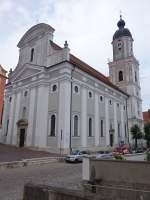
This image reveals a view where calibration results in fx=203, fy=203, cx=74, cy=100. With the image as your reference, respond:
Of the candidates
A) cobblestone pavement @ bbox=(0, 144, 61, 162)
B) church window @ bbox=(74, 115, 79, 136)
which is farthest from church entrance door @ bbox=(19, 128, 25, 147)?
church window @ bbox=(74, 115, 79, 136)

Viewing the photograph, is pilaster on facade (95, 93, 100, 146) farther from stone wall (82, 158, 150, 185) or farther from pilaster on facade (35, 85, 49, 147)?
stone wall (82, 158, 150, 185)

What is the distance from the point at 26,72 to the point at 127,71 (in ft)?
77.4

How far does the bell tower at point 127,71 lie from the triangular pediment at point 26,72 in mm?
22175

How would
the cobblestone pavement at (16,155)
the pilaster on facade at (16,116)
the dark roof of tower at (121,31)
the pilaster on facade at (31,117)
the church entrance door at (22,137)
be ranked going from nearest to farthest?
the cobblestone pavement at (16,155), the pilaster on facade at (31,117), the church entrance door at (22,137), the pilaster on facade at (16,116), the dark roof of tower at (121,31)

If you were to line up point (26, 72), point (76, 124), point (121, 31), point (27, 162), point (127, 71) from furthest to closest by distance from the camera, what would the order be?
point (121, 31)
point (127, 71)
point (26, 72)
point (76, 124)
point (27, 162)

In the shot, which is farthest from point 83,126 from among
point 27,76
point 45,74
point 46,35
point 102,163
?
point 102,163

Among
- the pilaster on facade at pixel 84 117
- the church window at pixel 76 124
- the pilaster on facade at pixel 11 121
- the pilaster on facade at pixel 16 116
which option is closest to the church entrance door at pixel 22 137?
the pilaster on facade at pixel 16 116

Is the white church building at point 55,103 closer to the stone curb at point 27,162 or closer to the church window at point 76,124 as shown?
the church window at point 76,124

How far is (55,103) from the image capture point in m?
28.0

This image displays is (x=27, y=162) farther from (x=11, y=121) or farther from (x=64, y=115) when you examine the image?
(x=11, y=121)

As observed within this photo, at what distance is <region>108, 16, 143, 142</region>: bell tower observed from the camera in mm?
44156

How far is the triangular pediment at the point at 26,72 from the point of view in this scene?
3104cm

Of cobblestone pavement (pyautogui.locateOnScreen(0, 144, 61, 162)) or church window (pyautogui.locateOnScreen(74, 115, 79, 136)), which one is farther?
church window (pyautogui.locateOnScreen(74, 115, 79, 136))

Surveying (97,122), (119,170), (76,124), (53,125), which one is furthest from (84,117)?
(119,170)
